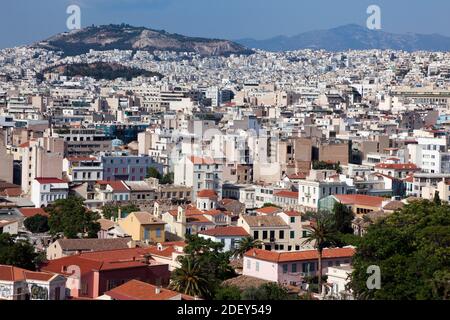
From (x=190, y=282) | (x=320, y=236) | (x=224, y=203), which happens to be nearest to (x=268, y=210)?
(x=224, y=203)

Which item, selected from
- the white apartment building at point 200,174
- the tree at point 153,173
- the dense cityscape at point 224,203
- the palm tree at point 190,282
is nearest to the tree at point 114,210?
the dense cityscape at point 224,203

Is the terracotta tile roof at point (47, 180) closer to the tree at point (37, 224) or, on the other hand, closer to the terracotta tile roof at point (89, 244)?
the tree at point (37, 224)

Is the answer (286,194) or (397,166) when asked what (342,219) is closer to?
(286,194)

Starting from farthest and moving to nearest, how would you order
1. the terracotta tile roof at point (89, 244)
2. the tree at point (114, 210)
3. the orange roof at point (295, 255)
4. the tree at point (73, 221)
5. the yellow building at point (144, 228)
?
1. the tree at point (114, 210)
2. the tree at point (73, 221)
3. the yellow building at point (144, 228)
4. the terracotta tile roof at point (89, 244)
5. the orange roof at point (295, 255)

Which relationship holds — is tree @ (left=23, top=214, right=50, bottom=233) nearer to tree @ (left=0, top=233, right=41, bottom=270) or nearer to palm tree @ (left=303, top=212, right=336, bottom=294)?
palm tree @ (left=303, top=212, right=336, bottom=294)

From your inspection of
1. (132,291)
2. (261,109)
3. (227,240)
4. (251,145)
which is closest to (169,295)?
(132,291)
